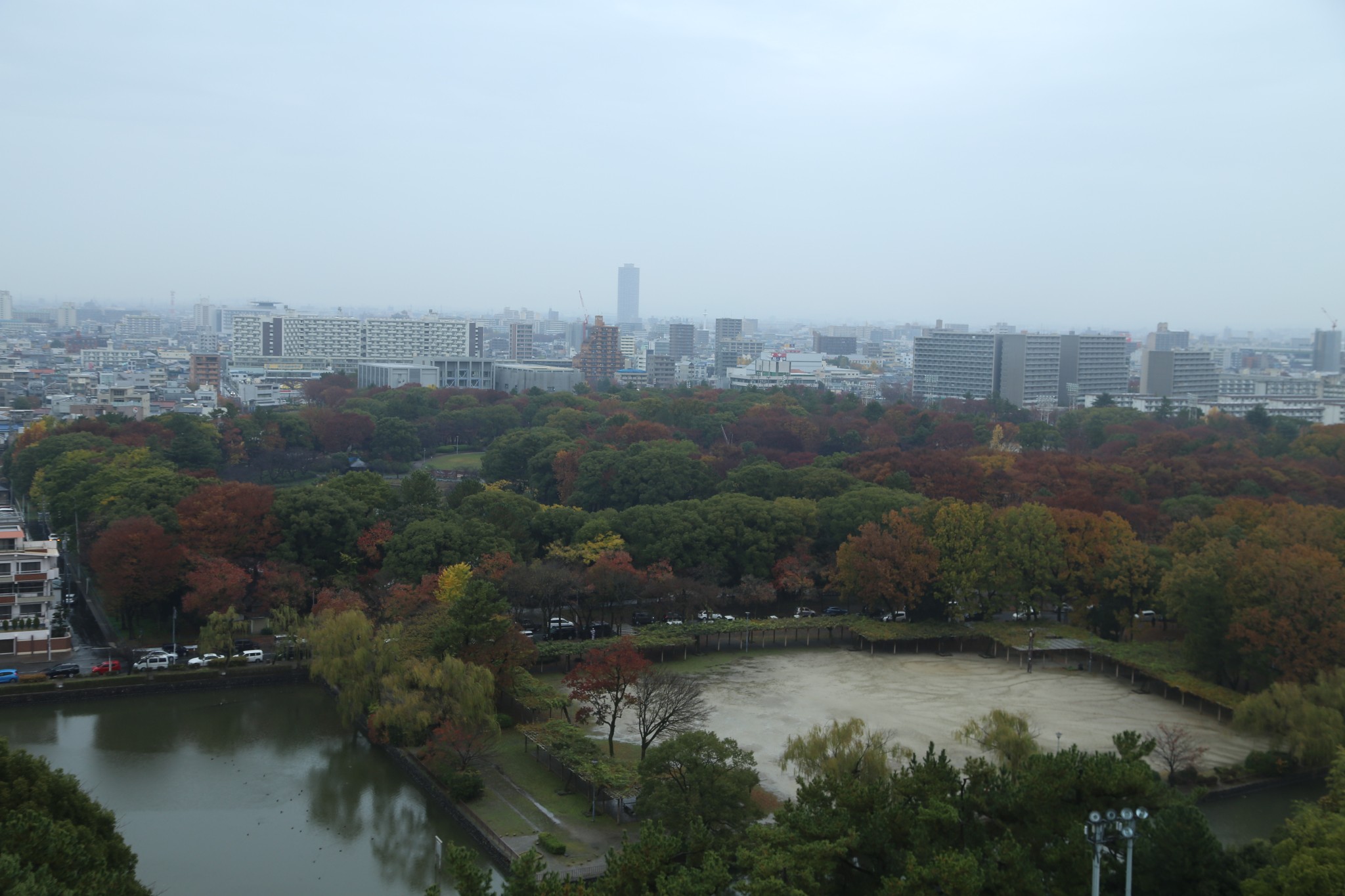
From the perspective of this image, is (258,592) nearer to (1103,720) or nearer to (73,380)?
(1103,720)

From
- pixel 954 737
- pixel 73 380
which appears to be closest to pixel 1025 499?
pixel 954 737

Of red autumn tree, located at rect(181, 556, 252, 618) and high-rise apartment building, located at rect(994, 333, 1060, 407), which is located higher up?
high-rise apartment building, located at rect(994, 333, 1060, 407)

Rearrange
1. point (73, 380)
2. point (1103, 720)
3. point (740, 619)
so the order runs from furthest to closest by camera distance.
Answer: point (73, 380) < point (740, 619) < point (1103, 720)

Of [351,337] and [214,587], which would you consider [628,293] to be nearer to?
[351,337]

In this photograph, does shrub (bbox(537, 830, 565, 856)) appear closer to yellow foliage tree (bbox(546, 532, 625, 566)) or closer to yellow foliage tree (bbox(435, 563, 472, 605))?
yellow foliage tree (bbox(435, 563, 472, 605))

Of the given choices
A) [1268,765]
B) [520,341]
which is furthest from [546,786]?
[520,341]

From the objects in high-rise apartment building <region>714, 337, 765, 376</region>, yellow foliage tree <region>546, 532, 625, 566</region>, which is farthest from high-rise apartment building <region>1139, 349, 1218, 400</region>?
yellow foliage tree <region>546, 532, 625, 566</region>
